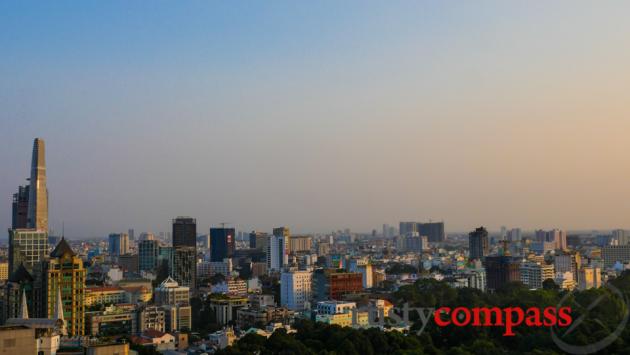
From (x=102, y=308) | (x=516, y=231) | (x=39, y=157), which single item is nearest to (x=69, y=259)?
(x=102, y=308)

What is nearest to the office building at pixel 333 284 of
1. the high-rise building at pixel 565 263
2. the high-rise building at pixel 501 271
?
the high-rise building at pixel 501 271

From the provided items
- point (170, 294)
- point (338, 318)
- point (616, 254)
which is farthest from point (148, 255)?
point (616, 254)

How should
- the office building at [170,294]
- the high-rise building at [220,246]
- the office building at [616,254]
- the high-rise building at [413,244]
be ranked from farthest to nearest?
1. the high-rise building at [413,244]
2. the high-rise building at [220,246]
3. the office building at [616,254]
4. the office building at [170,294]

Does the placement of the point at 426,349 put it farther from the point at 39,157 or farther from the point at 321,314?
the point at 39,157

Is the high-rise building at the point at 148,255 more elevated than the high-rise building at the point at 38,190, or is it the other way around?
the high-rise building at the point at 38,190

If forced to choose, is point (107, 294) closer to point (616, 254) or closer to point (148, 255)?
point (148, 255)

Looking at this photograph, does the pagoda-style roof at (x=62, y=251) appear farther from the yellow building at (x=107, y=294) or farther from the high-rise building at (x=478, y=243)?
the high-rise building at (x=478, y=243)
